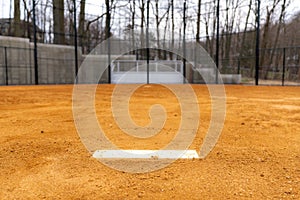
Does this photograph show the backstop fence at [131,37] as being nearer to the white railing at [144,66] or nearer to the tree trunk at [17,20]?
the tree trunk at [17,20]

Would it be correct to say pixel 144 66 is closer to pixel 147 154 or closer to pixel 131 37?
pixel 131 37

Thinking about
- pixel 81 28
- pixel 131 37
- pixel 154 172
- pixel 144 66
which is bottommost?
pixel 154 172

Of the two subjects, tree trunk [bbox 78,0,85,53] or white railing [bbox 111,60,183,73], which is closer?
tree trunk [bbox 78,0,85,53]

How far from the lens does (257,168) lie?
1686 mm

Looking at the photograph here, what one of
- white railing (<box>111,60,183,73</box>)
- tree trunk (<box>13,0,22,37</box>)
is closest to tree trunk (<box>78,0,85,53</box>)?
white railing (<box>111,60,183,73</box>)

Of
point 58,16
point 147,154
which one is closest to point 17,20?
point 58,16

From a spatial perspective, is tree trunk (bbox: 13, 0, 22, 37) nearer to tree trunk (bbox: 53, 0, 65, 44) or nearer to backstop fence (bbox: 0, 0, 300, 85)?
backstop fence (bbox: 0, 0, 300, 85)

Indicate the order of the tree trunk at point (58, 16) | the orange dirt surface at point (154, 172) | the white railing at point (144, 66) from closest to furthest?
the orange dirt surface at point (154, 172), the tree trunk at point (58, 16), the white railing at point (144, 66)

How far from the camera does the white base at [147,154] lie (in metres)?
1.88

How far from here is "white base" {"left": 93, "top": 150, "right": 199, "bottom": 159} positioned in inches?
74.1

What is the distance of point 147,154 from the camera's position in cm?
194

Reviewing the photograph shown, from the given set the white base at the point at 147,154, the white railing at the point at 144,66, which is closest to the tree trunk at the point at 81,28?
the white railing at the point at 144,66

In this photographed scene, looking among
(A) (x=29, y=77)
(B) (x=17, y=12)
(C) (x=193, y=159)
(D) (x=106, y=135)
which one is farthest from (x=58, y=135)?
(B) (x=17, y=12)

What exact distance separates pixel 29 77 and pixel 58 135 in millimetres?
10603
